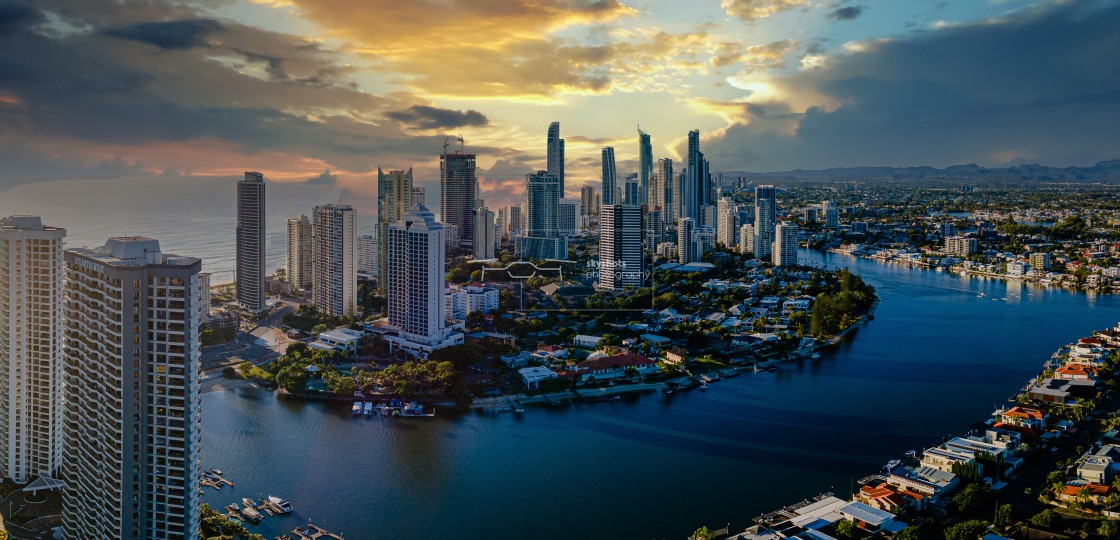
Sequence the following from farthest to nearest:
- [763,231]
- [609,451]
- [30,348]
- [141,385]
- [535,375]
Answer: [763,231]
[535,375]
[609,451]
[30,348]
[141,385]

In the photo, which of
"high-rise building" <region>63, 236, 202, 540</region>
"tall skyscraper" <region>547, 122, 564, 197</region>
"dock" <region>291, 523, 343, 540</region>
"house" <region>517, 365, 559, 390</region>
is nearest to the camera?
"high-rise building" <region>63, 236, 202, 540</region>

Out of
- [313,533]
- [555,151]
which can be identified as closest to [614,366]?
[313,533]

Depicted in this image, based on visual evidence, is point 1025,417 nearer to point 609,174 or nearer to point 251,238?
point 251,238

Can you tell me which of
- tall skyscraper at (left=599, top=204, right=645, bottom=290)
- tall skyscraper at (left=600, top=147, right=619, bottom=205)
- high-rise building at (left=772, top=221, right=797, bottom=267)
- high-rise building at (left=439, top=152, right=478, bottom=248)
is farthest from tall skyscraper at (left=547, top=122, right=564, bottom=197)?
tall skyscraper at (left=599, top=204, right=645, bottom=290)

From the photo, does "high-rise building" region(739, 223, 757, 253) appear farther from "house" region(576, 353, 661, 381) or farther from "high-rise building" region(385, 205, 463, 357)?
"high-rise building" region(385, 205, 463, 357)

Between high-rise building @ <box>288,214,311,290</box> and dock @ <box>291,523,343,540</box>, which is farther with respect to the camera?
high-rise building @ <box>288,214,311,290</box>

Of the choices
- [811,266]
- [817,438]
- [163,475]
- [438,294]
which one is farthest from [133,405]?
[811,266]
